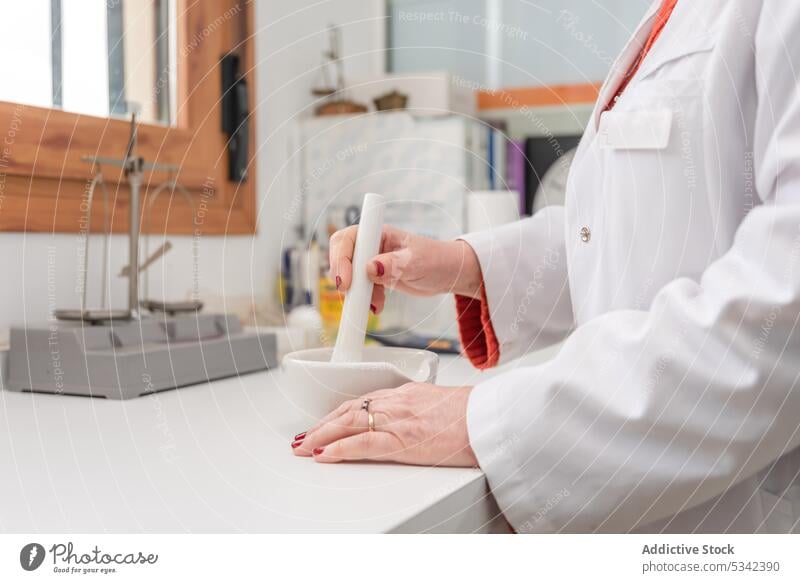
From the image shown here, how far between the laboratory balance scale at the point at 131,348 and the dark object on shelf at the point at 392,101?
0.69m

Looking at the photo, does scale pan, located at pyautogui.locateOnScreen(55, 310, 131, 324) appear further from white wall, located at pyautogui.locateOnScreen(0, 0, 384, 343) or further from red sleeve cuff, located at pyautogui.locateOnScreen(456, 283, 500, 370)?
red sleeve cuff, located at pyautogui.locateOnScreen(456, 283, 500, 370)

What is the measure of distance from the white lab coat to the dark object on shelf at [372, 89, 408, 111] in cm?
102

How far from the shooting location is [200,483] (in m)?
0.55

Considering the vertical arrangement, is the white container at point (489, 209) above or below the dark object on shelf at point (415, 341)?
above

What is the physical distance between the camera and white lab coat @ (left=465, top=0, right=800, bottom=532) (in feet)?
1.66

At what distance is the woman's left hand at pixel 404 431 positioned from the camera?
565 millimetres

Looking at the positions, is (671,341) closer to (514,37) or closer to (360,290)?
(360,290)

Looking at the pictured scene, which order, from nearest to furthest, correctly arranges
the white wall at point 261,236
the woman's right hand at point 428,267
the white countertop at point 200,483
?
the white countertop at point 200,483
the woman's right hand at point 428,267
the white wall at point 261,236

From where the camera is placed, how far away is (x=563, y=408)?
0.53 m

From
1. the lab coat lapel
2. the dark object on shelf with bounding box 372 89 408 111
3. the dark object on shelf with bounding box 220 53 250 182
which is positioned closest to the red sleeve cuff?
the lab coat lapel

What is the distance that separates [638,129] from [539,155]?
114 centimetres

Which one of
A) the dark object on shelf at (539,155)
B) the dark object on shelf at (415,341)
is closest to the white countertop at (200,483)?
the dark object on shelf at (415,341)

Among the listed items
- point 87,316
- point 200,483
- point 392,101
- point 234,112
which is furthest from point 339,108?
point 200,483

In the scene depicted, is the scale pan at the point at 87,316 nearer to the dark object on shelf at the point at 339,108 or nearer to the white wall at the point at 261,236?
the white wall at the point at 261,236
